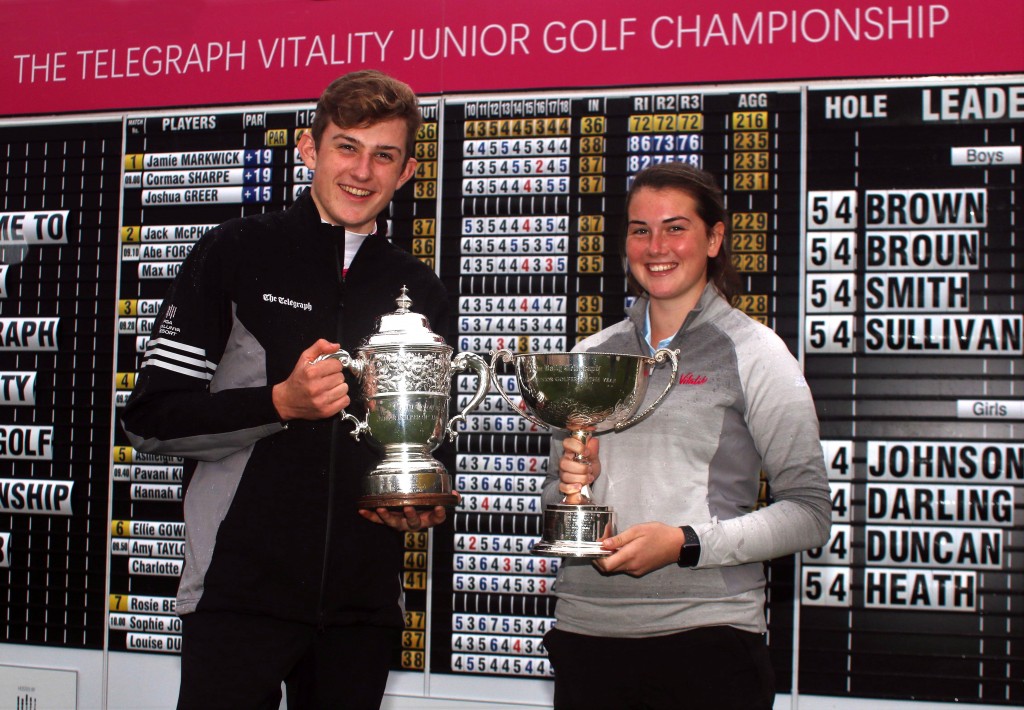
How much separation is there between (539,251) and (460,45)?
71cm

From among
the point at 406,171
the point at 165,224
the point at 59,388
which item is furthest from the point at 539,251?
the point at 59,388

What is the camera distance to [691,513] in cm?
184

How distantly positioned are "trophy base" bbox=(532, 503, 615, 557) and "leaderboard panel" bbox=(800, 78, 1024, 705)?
1170 mm

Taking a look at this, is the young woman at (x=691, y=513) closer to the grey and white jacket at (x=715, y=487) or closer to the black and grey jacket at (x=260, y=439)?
the grey and white jacket at (x=715, y=487)

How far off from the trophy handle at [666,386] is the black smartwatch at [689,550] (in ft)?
0.84

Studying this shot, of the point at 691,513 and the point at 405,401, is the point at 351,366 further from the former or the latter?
the point at 691,513

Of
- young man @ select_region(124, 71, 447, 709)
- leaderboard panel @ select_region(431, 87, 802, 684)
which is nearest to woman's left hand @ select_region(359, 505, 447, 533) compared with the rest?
young man @ select_region(124, 71, 447, 709)

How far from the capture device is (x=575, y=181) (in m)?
3.01

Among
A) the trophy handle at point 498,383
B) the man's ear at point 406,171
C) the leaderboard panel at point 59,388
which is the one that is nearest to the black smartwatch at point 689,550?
the trophy handle at point 498,383

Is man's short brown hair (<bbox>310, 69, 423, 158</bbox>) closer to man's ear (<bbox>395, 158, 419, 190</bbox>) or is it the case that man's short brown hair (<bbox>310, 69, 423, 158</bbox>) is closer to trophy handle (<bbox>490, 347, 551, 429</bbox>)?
man's ear (<bbox>395, 158, 419, 190</bbox>)

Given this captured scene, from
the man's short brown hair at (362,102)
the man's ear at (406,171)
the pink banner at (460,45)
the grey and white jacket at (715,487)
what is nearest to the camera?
the grey and white jacket at (715,487)

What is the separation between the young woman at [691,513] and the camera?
1790 mm

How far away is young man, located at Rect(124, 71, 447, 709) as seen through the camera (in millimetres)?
1740

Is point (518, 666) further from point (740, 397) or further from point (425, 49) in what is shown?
point (425, 49)
